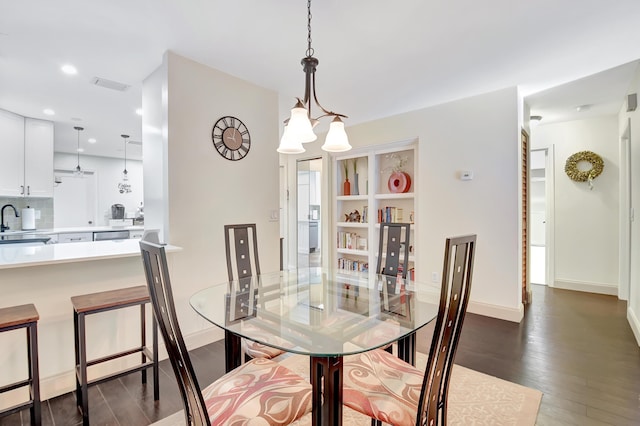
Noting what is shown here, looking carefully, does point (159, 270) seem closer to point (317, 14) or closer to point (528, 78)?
point (317, 14)

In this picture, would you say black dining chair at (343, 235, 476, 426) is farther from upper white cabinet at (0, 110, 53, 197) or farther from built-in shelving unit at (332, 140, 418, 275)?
upper white cabinet at (0, 110, 53, 197)

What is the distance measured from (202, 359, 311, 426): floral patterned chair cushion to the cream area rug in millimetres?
617

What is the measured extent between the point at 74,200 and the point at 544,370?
8.27 metres

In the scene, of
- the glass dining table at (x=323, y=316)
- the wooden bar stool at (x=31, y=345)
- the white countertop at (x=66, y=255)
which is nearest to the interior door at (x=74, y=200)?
the white countertop at (x=66, y=255)

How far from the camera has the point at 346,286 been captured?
2.25 metres

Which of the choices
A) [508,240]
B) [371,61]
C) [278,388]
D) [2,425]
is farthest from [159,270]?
[508,240]

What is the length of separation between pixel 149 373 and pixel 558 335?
3624mm

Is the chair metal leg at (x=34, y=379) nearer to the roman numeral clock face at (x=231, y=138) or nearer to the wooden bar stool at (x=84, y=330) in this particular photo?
the wooden bar stool at (x=84, y=330)

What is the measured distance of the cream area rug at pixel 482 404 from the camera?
1778 mm

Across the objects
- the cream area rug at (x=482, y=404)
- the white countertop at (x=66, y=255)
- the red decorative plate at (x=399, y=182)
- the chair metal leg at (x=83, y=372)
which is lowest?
the cream area rug at (x=482, y=404)

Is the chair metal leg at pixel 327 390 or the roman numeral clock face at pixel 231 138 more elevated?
the roman numeral clock face at pixel 231 138

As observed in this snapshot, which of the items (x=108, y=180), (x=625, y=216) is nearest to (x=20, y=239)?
(x=108, y=180)

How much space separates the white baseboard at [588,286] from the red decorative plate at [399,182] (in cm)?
282

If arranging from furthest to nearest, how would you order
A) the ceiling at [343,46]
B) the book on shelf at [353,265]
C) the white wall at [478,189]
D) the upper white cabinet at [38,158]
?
1. the book on shelf at [353,265]
2. the upper white cabinet at [38,158]
3. the white wall at [478,189]
4. the ceiling at [343,46]
